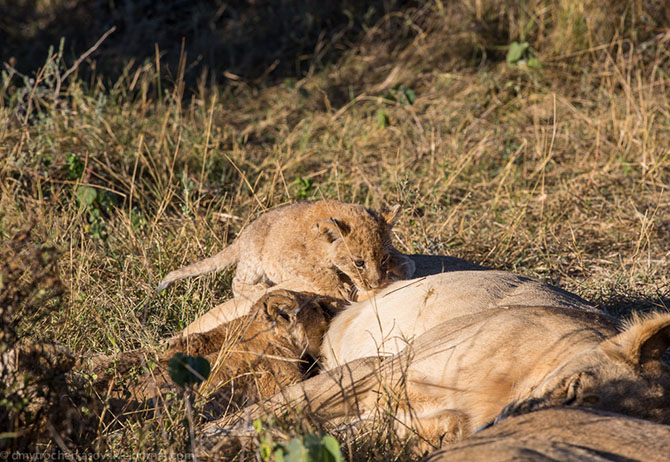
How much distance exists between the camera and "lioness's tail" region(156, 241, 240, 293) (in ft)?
15.4

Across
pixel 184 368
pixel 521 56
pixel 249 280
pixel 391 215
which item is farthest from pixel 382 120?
pixel 184 368

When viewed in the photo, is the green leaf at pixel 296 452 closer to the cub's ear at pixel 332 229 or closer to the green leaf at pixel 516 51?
the cub's ear at pixel 332 229

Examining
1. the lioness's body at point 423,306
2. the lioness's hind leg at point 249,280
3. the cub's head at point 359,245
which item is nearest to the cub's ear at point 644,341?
the lioness's body at point 423,306

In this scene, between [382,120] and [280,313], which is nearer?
[280,313]

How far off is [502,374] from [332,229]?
1750 mm

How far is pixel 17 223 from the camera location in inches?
202

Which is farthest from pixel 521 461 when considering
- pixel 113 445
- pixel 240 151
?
pixel 240 151

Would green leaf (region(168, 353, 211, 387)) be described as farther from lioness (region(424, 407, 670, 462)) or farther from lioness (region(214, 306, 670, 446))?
lioness (region(424, 407, 670, 462))

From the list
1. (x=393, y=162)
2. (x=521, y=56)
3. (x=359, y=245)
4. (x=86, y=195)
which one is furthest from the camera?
(x=521, y=56)

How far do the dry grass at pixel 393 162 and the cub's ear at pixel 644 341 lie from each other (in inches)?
35.9

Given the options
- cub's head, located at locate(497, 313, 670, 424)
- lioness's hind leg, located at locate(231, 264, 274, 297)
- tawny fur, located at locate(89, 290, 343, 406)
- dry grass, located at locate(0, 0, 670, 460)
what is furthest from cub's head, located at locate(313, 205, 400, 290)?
cub's head, located at locate(497, 313, 670, 424)

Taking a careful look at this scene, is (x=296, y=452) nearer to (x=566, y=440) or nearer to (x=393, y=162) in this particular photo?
(x=566, y=440)

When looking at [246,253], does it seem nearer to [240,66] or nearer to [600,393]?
[600,393]

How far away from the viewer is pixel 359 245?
15.1 ft
